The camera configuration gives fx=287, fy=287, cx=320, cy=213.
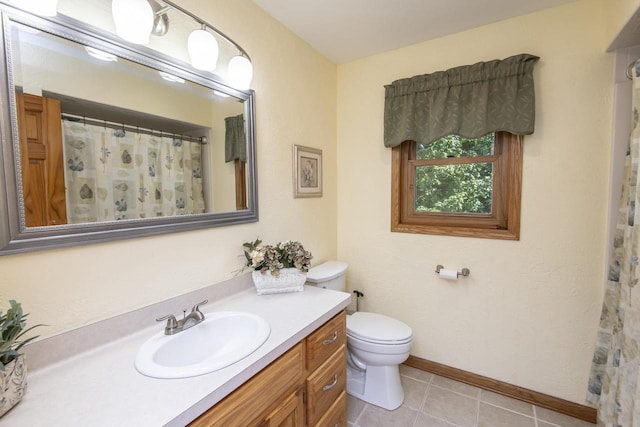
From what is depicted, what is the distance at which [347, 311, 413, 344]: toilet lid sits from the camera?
1.72 metres

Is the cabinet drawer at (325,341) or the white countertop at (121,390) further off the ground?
the white countertop at (121,390)

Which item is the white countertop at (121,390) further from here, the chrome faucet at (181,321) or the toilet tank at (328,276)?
the toilet tank at (328,276)

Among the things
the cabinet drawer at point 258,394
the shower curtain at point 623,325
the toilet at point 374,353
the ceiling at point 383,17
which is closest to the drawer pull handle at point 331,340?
the cabinet drawer at point 258,394

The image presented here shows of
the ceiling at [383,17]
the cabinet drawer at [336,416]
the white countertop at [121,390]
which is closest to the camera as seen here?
the white countertop at [121,390]

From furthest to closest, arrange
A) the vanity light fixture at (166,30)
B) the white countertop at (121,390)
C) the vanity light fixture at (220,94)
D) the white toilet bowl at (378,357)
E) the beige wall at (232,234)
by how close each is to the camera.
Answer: the white toilet bowl at (378,357) < the vanity light fixture at (220,94) < the vanity light fixture at (166,30) < the beige wall at (232,234) < the white countertop at (121,390)

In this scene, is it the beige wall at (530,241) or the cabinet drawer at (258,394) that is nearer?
the cabinet drawer at (258,394)

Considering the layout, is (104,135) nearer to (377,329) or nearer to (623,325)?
(377,329)

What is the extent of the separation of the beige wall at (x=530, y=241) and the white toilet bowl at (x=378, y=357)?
0.42 m

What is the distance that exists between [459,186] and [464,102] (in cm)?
54

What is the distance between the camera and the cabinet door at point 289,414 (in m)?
0.99

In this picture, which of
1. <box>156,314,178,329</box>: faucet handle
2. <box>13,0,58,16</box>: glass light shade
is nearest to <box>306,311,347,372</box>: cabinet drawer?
<box>156,314,178,329</box>: faucet handle

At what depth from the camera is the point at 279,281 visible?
148 centimetres

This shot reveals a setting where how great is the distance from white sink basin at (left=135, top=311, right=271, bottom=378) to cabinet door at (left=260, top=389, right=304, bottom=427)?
0.82 feet

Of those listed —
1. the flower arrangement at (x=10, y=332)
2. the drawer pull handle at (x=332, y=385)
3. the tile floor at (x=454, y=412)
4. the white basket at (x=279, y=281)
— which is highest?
the flower arrangement at (x=10, y=332)
